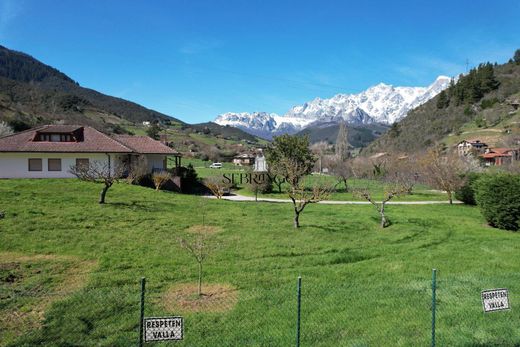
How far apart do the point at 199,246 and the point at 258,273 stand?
207 cm

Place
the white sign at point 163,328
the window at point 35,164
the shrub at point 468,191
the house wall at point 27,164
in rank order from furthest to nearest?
1. the shrub at point 468,191
2. the window at point 35,164
3. the house wall at point 27,164
4. the white sign at point 163,328

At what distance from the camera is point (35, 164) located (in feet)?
107

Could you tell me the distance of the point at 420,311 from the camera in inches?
362

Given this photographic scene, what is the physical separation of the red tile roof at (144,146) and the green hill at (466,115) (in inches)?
3228

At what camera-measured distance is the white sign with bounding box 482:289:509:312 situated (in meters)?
6.98

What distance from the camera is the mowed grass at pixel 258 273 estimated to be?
8.12 m

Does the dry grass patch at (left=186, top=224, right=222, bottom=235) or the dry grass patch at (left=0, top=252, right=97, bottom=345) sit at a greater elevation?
the dry grass patch at (left=186, top=224, right=222, bottom=235)

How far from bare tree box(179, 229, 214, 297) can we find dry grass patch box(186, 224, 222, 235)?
0.31ft

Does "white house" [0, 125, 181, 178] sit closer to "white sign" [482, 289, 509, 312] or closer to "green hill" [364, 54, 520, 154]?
"white sign" [482, 289, 509, 312]

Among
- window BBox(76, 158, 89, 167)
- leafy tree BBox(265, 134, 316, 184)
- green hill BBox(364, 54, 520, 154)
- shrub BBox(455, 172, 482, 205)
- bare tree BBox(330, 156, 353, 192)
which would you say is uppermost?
green hill BBox(364, 54, 520, 154)

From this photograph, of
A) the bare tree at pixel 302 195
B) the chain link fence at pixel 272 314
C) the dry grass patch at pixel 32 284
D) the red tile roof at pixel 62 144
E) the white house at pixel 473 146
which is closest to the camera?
the chain link fence at pixel 272 314

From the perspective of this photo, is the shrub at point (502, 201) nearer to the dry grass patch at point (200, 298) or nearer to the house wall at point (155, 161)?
the dry grass patch at point (200, 298)

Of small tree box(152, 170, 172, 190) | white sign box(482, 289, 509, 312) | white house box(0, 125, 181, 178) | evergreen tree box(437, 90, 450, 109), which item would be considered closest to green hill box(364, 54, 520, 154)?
evergreen tree box(437, 90, 450, 109)

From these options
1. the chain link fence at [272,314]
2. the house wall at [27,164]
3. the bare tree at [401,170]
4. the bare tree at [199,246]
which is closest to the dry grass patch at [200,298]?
the chain link fence at [272,314]
